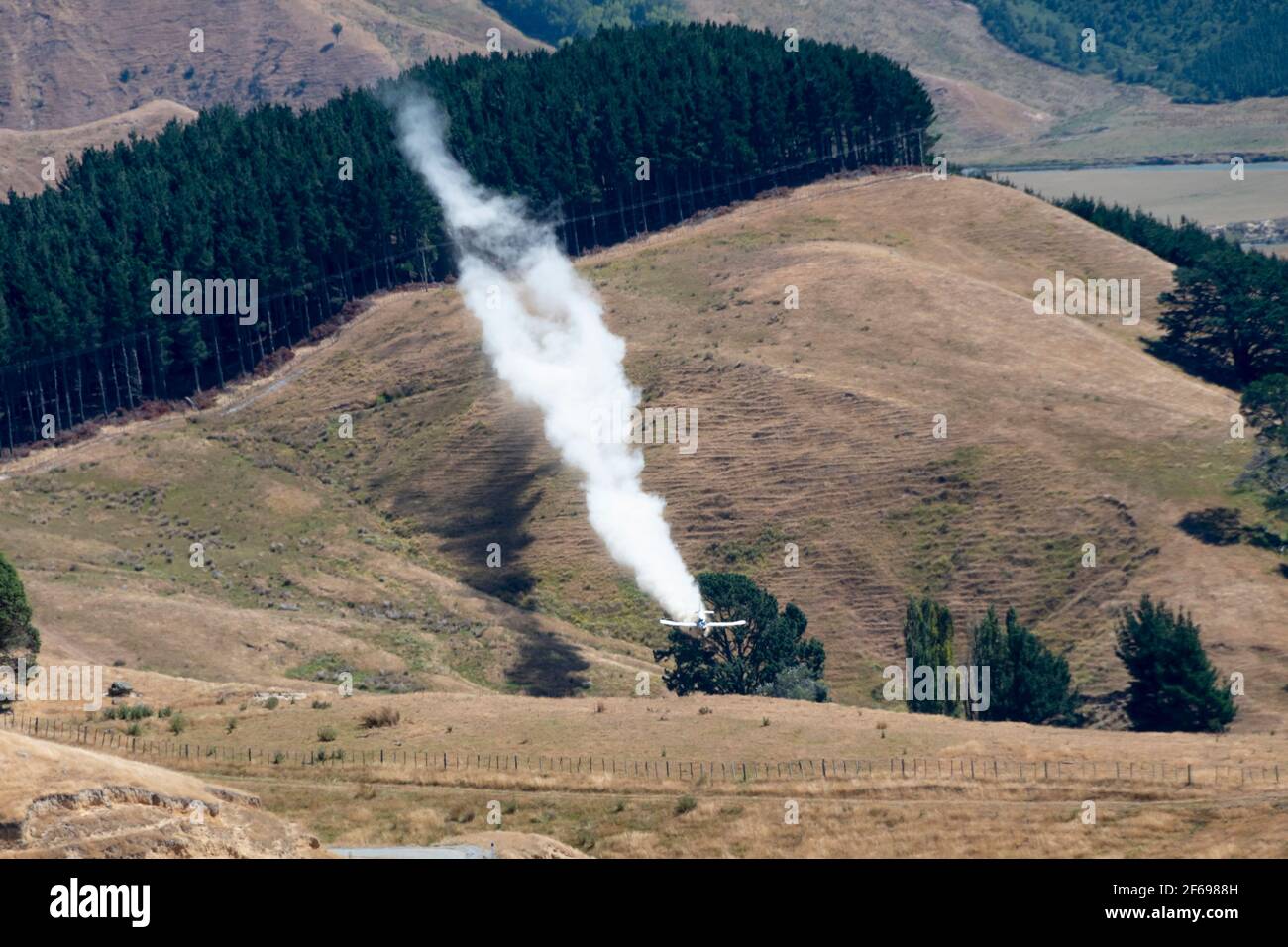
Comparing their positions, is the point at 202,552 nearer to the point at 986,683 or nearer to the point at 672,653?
the point at 672,653

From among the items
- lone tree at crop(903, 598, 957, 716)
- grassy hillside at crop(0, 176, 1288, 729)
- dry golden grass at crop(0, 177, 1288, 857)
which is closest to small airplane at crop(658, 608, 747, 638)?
dry golden grass at crop(0, 177, 1288, 857)

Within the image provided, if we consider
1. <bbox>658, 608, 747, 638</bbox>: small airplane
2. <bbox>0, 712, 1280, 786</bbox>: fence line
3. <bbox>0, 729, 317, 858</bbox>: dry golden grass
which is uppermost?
<bbox>658, 608, 747, 638</bbox>: small airplane

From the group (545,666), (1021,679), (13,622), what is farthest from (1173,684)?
(13,622)

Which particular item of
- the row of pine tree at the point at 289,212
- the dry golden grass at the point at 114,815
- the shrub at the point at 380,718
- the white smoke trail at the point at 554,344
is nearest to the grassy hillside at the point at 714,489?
the white smoke trail at the point at 554,344

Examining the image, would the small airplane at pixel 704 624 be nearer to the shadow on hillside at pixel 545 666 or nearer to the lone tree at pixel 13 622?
the shadow on hillside at pixel 545 666

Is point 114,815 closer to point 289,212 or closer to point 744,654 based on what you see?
point 744,654

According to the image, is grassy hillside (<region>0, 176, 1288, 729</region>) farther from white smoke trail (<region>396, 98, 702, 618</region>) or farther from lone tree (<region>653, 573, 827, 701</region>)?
lone tree (<region>653, 573, 827, 701</region>)
